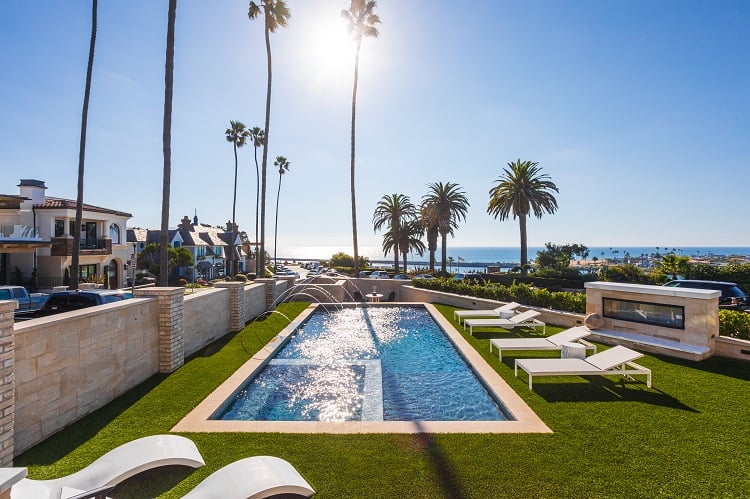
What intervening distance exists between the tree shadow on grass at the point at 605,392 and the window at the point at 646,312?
3.66 meters

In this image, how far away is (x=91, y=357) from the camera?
682 centimetres

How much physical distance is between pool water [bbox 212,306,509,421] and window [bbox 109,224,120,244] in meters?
25.3

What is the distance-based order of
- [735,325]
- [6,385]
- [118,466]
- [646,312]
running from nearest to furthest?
[118,466] < [6,385] < [735,325] < [646,312]

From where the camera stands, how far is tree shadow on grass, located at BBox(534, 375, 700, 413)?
7.27 metres

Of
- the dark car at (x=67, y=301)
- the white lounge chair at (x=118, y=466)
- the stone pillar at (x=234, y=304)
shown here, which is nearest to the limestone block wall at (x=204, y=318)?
the stone pillar at (x=234, y=304)

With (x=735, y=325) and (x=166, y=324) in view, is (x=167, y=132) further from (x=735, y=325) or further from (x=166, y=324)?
(x=735, y=325)

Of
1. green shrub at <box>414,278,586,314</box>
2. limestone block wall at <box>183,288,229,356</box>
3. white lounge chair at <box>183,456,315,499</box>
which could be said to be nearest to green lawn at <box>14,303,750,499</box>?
white lounge chair at <box>183,456,315,499</box>

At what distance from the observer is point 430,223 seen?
39688 millimetres

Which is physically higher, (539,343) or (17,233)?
(17,233)

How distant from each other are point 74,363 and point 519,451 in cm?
772

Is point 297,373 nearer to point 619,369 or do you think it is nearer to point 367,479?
point 367,479

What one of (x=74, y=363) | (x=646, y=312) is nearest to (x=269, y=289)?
(x=74, y=363)

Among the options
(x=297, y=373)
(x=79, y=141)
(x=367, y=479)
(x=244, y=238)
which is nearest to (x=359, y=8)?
(x=79, y=141)

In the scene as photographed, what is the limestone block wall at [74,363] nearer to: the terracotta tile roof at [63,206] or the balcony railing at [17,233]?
the balcony railing at [17,233]
